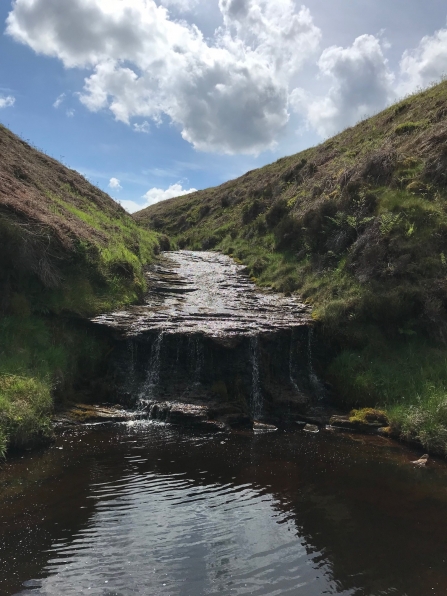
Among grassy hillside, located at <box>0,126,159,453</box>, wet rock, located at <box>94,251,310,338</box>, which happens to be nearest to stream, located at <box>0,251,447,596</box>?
wet rock, located at <box>94,251,310,338</box>

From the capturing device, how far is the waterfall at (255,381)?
15.6m

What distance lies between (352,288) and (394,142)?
15.1 meters

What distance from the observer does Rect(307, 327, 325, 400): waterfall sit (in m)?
16.7

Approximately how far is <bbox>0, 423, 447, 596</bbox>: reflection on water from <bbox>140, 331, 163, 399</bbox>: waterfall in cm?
336

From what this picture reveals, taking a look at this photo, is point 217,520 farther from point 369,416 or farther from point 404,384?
point 404,384

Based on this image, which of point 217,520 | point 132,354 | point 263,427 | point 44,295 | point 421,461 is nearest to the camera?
point 217,520

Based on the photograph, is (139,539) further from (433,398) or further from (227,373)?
(433,398)

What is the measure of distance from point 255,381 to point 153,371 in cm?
385

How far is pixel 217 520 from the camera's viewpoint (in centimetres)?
823

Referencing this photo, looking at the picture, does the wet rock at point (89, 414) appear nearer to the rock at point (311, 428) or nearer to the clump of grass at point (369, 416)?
the rock at point (311, 428)

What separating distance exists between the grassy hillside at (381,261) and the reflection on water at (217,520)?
363 cm

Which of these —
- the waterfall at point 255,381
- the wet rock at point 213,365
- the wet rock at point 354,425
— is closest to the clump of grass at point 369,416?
the wet rock at point 354,425

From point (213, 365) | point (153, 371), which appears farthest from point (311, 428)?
point (153, 371)

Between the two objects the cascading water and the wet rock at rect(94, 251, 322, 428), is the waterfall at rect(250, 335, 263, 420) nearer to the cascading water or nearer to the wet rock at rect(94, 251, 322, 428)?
the wet rock at rect(94, 251, 322, 428)
